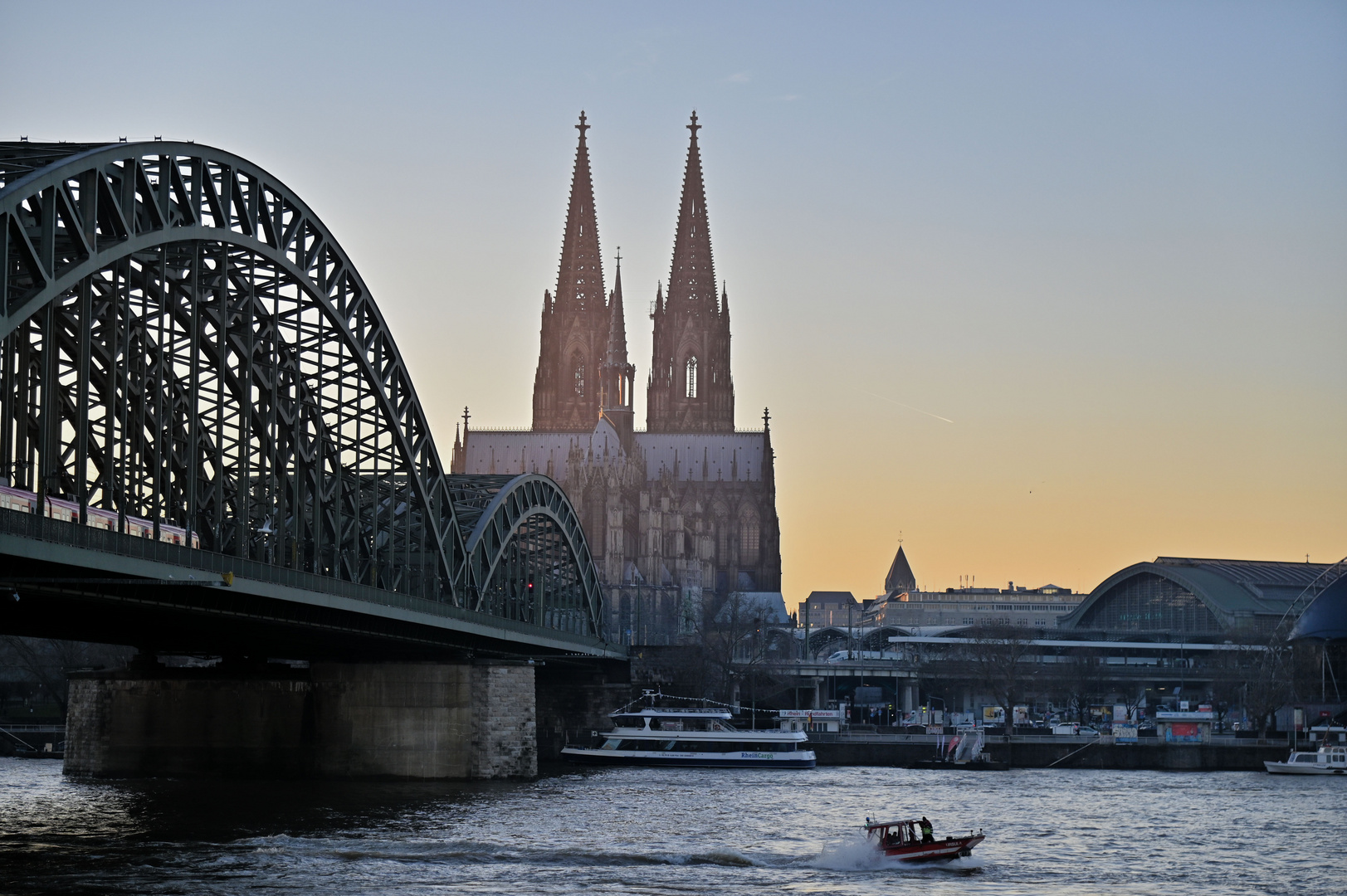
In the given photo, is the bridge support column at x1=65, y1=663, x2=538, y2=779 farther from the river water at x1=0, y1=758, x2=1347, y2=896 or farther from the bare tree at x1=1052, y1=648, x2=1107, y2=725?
the bare tree at x1=1052, y1=648, x2=1107, y2=725

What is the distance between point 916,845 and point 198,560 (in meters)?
23.7

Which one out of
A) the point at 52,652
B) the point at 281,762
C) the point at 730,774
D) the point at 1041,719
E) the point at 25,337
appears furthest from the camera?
the point at 1041,719

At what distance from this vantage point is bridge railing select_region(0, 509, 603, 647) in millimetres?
42625

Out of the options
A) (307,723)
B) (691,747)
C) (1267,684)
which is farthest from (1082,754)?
(307,723)

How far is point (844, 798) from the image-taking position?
85312 mm

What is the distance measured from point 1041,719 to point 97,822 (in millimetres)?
118871

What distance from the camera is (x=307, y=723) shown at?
8319 centimetres

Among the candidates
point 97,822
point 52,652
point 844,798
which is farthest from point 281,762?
point 52,652

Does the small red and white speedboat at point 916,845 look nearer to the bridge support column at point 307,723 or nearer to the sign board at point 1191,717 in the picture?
the bridge support column at point 307,723

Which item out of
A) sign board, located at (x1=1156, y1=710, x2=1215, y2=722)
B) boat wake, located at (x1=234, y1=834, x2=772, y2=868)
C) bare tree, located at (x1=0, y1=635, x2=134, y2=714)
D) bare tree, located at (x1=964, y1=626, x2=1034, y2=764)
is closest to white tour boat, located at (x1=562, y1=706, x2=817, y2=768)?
sign board, located at (x1=1156, y1=710, x2=1215, y2=722)

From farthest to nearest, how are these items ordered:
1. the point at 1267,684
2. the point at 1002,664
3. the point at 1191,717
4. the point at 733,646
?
the point at 733,646 → the point at 1002,664 → the point at 1267,684 → the point at 1191,717

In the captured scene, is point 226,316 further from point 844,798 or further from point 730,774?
point 730,774

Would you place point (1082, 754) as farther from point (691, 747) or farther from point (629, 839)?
point (629, 839)

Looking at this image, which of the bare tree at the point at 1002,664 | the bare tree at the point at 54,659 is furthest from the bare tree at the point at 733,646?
the bare tree at the point at 54,659
